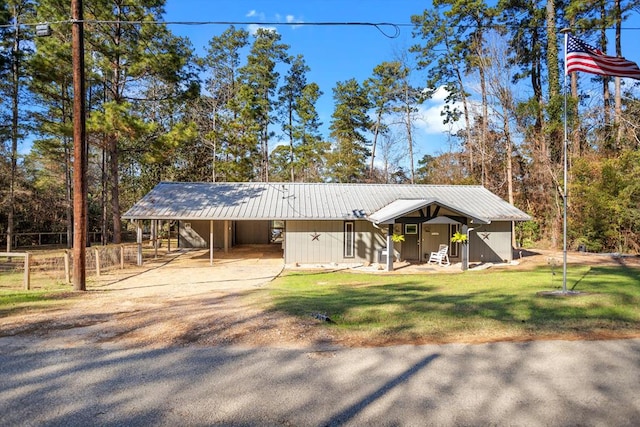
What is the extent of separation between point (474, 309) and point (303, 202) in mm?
11604


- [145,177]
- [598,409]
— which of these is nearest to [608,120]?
[598,409]

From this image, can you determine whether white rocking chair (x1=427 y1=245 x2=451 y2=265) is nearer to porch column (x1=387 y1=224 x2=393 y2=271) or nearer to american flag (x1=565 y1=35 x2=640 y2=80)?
porch column (x1=387 y1=224 x2=393 y2=271)

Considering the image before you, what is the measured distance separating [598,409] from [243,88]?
26.8 metres

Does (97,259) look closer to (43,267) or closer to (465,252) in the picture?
(43,267)

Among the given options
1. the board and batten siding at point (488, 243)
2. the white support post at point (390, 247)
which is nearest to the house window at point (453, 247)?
the board and batten siding at point (488, 243)

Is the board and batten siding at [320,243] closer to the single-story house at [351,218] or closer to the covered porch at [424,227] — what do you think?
the single-story house at [351,218]

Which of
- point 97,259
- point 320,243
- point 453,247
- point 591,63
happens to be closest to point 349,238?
point 320,243

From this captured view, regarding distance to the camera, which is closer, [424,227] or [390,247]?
[390,247]

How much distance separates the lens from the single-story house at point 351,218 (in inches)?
603

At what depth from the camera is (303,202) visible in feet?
57.0

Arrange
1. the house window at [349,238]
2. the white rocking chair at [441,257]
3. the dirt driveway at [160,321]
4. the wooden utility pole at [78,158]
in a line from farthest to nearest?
the house window at [349,238]
the white rocking chair at [441,257]
the wooden utility pole at [78,158]
the dirt driveway at [160,321]

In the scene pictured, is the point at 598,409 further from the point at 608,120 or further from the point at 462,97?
the point at 462,97

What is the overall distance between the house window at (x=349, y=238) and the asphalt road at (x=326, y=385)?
38.1 feet

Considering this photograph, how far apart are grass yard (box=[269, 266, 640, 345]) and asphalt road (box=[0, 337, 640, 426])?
0.47m
